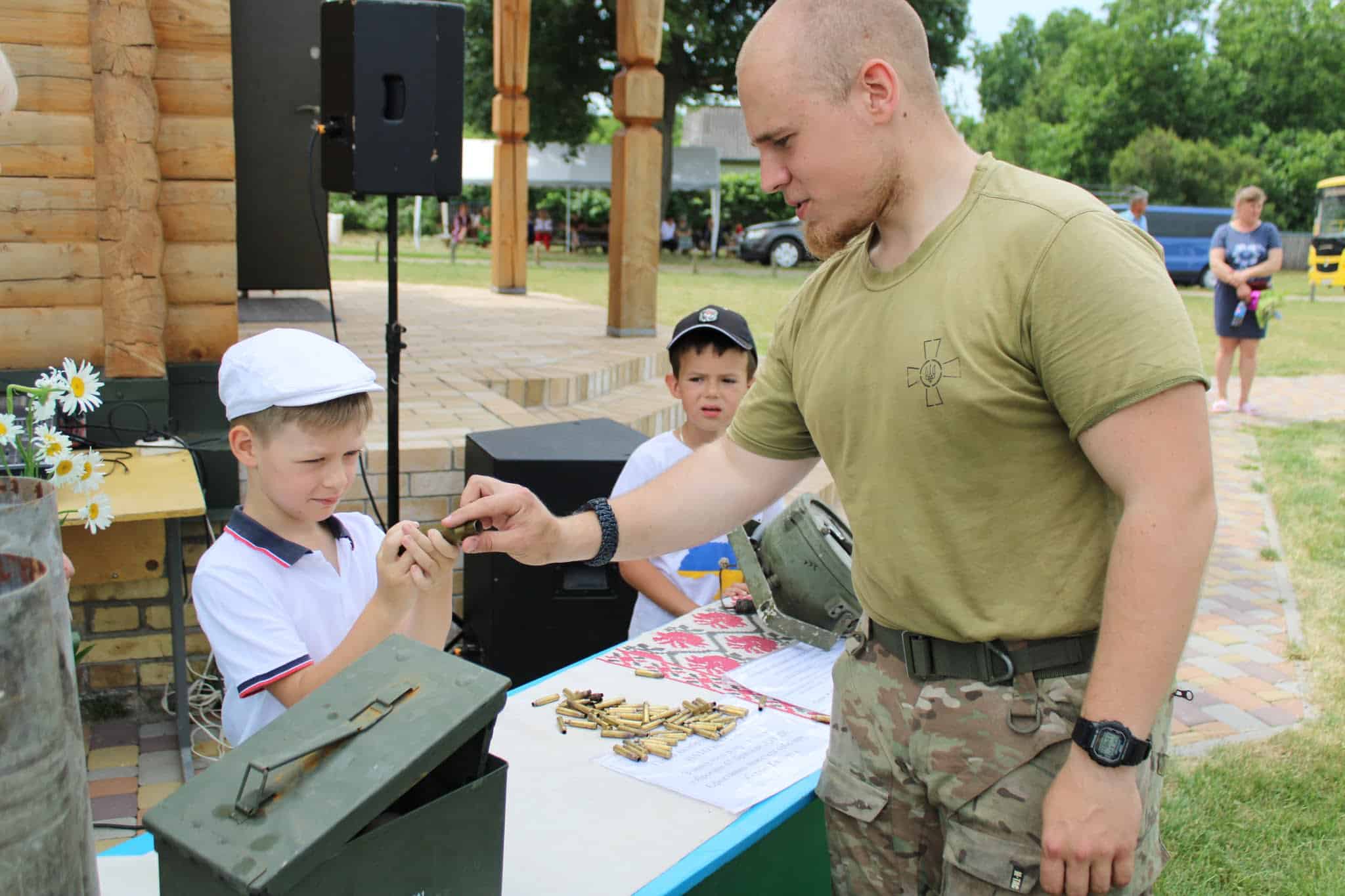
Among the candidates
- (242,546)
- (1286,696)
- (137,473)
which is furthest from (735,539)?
(1286,696)

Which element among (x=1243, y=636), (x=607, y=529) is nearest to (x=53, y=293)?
(x=607, y=529)

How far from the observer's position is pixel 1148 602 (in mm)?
1411

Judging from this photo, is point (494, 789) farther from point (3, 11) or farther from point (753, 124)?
point (3, 11)

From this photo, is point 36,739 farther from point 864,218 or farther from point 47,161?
point 47,161

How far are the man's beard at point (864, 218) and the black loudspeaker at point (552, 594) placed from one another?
2298 mm

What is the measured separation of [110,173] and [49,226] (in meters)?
0.29

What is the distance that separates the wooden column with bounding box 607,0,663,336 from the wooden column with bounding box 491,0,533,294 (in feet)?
8.76

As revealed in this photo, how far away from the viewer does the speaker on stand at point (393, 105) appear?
3898 mm

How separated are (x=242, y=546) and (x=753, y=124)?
1.29 m

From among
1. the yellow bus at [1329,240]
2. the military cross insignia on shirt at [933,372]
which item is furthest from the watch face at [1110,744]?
the yellow bus at [1329,240]

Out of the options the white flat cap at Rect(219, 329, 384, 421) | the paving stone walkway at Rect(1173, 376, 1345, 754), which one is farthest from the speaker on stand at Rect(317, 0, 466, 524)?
the paving stone walkway at Rect(1173, 376, 1345, 754)

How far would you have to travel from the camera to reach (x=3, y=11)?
381 cm

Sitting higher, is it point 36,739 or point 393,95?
point 393,95

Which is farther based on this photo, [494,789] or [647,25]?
[647,25]
